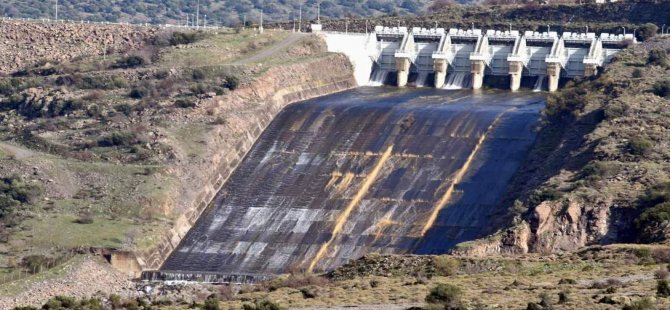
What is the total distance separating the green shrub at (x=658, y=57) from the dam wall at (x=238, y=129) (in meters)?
22.6

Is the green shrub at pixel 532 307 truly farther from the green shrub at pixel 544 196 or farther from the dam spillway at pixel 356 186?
the dam spillway at pixel 356 186

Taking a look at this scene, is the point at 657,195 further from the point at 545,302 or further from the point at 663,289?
the point at 545,302

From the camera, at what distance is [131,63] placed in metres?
157

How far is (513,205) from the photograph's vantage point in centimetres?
11769

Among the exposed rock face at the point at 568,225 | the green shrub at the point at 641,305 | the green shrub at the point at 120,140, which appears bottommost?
the green shrub at the point at 120,140

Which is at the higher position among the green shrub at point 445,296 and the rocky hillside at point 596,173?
the green shrub at point 445,296

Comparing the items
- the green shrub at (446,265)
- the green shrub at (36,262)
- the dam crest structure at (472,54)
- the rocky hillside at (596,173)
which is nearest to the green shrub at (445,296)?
the green shrub at (446,265)

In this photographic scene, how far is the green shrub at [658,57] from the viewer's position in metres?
146

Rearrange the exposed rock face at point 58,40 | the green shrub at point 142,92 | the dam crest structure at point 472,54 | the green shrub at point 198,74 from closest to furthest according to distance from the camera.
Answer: the green shrub at point 142,92 → the green shrub at point 198,74 → the dam crest structure at point 472,54 → the exposed rock face at point 58,40

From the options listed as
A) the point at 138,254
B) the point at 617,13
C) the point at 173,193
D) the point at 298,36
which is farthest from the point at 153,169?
the point at 617,13

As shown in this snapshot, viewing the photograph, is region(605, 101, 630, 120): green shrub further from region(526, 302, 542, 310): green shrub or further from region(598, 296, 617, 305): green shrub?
region(526, 302, 542, 310): green shrub

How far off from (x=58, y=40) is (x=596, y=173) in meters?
65.3

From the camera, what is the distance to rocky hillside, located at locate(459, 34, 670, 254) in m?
108

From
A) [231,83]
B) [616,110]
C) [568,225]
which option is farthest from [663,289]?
[231,83]
